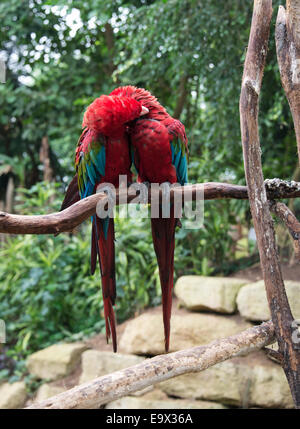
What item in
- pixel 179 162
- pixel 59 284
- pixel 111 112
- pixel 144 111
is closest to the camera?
pixel 111 112

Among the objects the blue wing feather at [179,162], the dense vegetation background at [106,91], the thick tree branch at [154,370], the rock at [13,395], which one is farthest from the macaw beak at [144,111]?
the rock at [13,395]

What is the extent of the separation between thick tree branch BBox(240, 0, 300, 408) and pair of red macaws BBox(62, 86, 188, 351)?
214 mm

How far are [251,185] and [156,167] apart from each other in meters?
0.28

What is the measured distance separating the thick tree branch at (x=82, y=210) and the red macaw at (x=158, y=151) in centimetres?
9

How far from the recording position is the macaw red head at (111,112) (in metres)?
1.12

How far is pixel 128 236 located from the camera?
8.41ft

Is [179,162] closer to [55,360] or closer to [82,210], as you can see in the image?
[82,210]

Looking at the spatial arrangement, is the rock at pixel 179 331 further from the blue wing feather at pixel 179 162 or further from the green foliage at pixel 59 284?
the blue wing feather at pixel 179 162

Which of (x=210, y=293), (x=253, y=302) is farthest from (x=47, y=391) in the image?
(x=253, y=302)

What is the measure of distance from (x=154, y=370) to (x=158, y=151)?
60 centimetres

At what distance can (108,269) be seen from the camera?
1.18 meters

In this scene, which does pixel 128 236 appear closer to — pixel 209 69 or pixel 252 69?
pixel 209 69

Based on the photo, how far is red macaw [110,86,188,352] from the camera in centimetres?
123
